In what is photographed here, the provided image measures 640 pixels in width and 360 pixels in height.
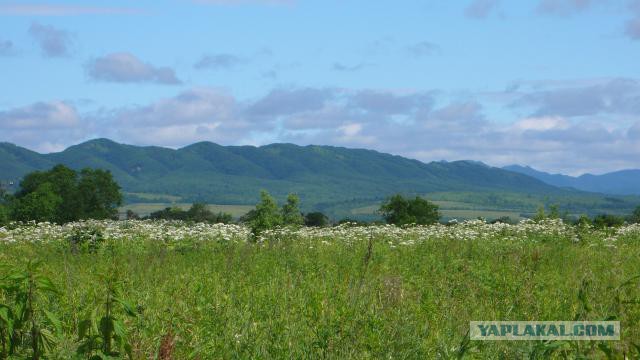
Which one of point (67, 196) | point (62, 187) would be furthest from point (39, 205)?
point (62, 187)

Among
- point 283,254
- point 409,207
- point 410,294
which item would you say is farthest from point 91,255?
point 409,207

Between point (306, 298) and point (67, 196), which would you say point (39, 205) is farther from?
point (306, 298)

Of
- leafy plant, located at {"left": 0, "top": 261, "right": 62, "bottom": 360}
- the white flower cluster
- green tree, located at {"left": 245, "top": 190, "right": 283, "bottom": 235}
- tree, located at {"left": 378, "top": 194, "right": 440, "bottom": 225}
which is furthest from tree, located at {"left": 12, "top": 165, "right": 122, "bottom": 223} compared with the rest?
leafy plant, located at {"left": 0, "top": 261, "right": 62, "bottom": 360}

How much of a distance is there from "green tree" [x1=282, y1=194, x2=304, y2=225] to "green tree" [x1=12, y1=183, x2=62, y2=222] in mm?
23707

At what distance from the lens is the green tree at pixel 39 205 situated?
42.0 metres

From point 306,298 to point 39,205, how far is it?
3843 centimetres

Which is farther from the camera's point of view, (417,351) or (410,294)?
(410,294)

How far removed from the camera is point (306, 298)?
27.6 ft

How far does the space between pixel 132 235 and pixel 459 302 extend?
1157cm

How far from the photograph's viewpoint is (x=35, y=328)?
4.92m

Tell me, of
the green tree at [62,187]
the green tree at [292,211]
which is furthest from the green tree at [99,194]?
the green tree at [292,211]

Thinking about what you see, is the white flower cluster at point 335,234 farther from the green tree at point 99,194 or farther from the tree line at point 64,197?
the green tree at point 99,194

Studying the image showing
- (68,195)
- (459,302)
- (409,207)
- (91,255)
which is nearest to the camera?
(459,302)

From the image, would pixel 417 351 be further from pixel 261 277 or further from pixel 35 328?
pixel 261 277
